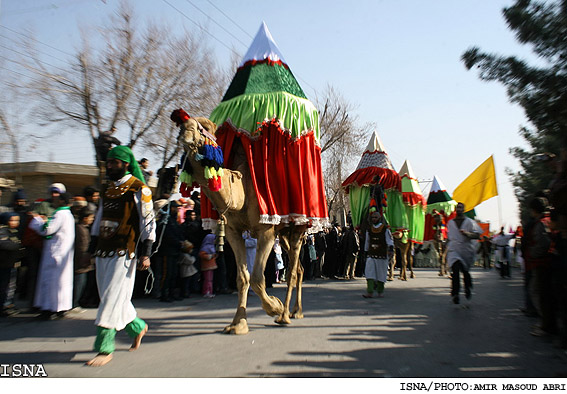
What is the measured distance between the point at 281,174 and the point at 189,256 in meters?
4.01

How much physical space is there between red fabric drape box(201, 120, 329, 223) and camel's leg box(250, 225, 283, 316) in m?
0.30

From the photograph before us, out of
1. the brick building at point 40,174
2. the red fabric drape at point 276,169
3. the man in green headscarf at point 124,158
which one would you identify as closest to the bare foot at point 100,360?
the man in green headscarf at point 124,158

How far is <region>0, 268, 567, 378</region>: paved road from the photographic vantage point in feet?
13.5

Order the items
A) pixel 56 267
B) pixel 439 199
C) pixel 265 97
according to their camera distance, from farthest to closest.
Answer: pixel 439 199 < pixel 56 267 < pixel 265 97

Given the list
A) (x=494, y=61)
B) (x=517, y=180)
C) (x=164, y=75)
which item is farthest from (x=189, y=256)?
(x=517, y=180)

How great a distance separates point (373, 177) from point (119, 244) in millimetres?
Answer: 10420

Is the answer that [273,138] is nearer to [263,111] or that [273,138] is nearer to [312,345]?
[263,111]

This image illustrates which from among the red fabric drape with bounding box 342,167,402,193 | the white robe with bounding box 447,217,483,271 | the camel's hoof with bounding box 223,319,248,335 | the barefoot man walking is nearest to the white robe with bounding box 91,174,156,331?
the barefoot man walking

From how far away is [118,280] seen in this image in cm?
442

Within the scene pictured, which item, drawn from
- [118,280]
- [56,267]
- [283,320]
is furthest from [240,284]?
[56,267]

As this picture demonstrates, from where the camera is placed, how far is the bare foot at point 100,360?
416 cm

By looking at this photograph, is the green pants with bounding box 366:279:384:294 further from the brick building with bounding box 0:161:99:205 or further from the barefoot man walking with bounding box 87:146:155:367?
the brick building with bounding box 0:161:99:205

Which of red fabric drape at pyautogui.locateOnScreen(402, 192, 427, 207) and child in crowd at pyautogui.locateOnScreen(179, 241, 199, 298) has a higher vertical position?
red fabric drape at pyautogui.locateOnScreen(402, 192, 427, 207)

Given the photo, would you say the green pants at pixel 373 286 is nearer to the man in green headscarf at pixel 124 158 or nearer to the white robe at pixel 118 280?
the white robe at pixel 118 280
